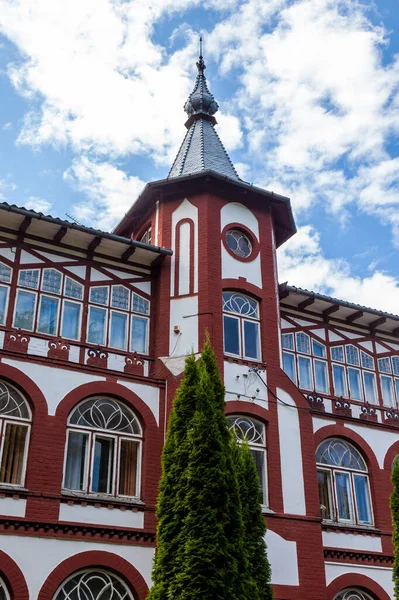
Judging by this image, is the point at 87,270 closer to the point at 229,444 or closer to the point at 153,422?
the point at 153,422

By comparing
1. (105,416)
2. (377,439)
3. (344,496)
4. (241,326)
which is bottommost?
(344,496)

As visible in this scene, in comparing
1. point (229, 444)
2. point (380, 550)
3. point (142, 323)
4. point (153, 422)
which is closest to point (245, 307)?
point (142, 323)

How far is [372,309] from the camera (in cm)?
2314

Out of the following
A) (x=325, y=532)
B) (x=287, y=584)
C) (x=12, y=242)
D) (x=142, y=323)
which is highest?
(x=12, y=242)

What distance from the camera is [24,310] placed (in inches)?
704

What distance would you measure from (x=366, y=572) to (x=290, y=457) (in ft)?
12.6

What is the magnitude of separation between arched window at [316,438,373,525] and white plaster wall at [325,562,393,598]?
125cm

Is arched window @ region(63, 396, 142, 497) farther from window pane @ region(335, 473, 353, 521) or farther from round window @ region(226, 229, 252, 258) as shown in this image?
window pane @ region(335, 473, 353, 521)

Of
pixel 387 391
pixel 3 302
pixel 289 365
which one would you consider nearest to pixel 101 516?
pixel 3 302

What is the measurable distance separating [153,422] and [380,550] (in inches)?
287

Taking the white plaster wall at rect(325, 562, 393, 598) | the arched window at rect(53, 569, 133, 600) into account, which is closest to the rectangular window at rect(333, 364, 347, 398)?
the white plaster wall at rect(325, 562, 393, 598)

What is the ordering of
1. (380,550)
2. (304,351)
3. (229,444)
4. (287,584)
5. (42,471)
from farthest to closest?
(304,351)
(380,550)
(287,584)
(42,471)
(229,444)

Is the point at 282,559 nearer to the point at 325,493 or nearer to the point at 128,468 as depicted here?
the point at 325,493

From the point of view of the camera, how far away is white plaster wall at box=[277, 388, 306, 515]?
18297 millimetres
